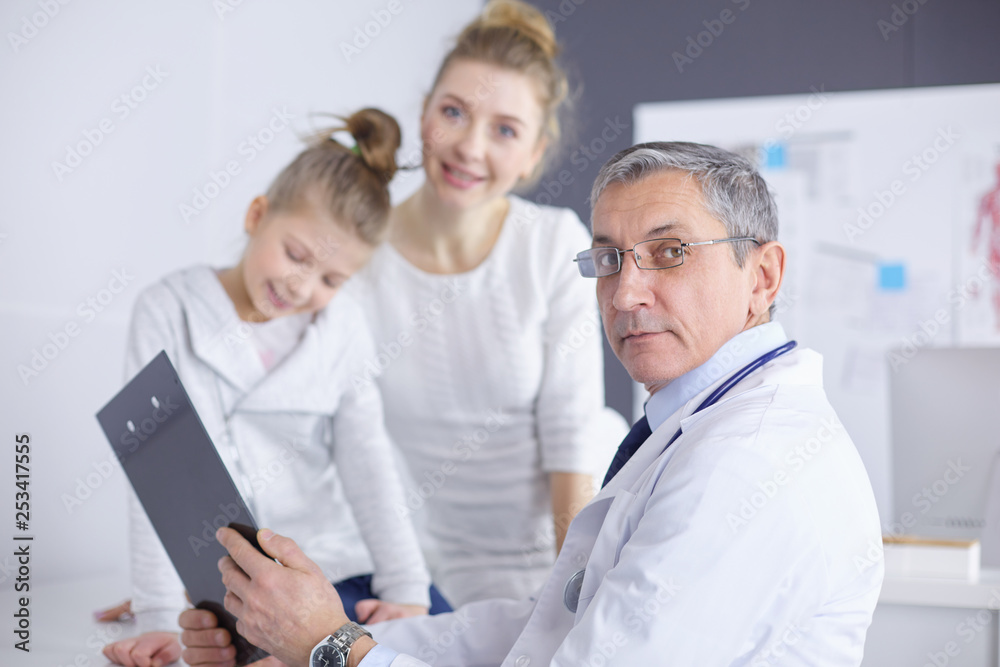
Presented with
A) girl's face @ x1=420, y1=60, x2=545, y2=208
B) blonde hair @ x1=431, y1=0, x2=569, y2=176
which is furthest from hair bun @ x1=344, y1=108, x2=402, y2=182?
blonde hair @ x1=431, y1=0, x2=569, y2=176

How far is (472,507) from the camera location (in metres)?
2.17

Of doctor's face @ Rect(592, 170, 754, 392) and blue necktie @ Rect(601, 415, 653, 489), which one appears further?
blue necktie @ Rect(601, 415, 653, 489)

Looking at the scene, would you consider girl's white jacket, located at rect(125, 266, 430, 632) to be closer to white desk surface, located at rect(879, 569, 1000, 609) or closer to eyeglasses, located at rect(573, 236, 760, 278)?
eyeglasses, located at rect(573, 236, 760, 278)

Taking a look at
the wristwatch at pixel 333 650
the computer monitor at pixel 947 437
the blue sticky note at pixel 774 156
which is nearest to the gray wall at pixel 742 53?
the blue sticky note at pixel 774 156

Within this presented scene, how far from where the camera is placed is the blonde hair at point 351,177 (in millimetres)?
1907

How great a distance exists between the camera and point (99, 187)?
7.04 feet

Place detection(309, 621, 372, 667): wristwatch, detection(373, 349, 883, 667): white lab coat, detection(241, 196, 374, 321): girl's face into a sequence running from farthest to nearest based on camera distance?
1. detection(241, 196, 374, 321): girl's face
2. detection(309, 621, 372, 667): wristwatch
3. detection(373, 349, 883, 667): white lab coat

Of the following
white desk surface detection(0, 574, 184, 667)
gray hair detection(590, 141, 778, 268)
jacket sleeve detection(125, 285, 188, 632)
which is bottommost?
white desk surface detection(0, 574, 184, 667)

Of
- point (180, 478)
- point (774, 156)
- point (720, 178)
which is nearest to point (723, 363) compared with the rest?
point (720, 178)

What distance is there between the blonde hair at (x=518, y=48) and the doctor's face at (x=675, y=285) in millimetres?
893

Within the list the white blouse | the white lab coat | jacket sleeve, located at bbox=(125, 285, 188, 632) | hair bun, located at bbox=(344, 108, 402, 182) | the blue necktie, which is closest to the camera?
the white lab coat

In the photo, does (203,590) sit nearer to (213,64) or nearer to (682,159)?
(682,159)

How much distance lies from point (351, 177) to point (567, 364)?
680mm

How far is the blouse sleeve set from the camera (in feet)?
6.77
